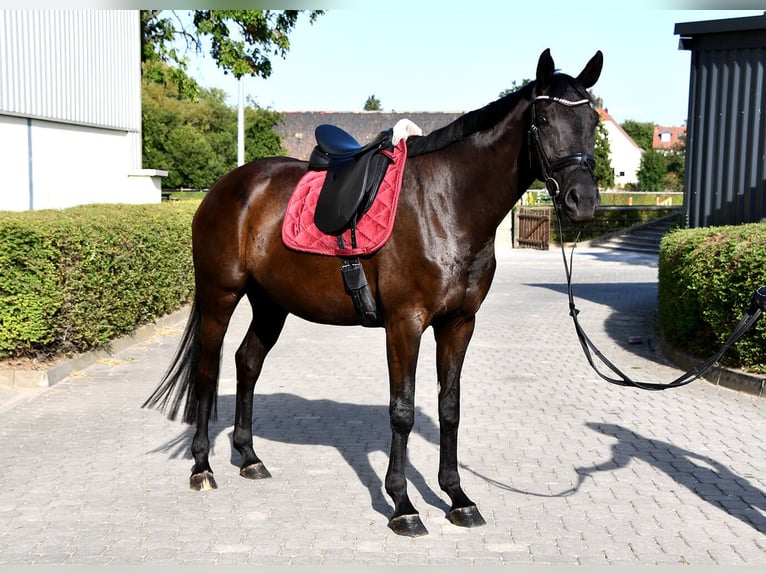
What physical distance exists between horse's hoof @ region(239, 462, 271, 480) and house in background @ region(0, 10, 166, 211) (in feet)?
33.9

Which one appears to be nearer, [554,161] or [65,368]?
[554,161]

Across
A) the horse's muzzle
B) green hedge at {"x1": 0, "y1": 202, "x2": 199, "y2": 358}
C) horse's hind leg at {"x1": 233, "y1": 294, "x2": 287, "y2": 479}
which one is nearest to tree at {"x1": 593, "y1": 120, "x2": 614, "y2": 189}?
green hedge at {"x1": 0, "y1": 202, "x2": 199, "y2": 358}

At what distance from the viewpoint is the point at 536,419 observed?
7344 mm

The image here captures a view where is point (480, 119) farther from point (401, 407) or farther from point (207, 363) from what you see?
point (207, 363)

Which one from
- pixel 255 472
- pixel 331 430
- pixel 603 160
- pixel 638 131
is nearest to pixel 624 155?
pixel 638 131

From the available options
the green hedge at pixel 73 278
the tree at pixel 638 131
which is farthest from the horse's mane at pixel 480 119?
the tree at pixel 638 131

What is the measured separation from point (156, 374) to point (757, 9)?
9.46 meters

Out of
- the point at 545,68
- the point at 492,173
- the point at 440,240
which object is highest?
the point at 545,68

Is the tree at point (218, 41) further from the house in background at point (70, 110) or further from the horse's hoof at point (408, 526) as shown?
the horse's hoof at point (408, 526)

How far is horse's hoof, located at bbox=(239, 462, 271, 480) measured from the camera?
18.7 ft

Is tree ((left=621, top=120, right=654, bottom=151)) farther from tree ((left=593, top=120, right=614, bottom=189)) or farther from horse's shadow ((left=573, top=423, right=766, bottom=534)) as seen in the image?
horse's shadow ((left=573, top=423, right=766, bottom=534))

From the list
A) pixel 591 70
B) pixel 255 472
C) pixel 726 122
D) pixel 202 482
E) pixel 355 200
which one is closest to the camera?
pixel 591 70

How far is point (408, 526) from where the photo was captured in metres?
4.64

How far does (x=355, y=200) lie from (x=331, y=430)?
260 centimetres
